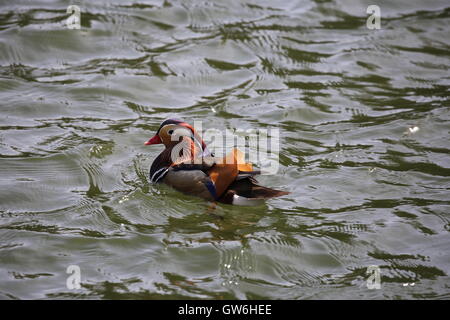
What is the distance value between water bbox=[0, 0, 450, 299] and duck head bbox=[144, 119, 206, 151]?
0.44 metres

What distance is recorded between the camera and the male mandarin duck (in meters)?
5.57

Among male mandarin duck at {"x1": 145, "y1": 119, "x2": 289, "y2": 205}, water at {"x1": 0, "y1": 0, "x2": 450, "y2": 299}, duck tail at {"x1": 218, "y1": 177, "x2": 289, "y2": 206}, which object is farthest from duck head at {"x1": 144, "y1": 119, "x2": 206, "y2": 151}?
duck tail at {"x1": 218, "y1": 177, "x2": 289, "y2": 206}

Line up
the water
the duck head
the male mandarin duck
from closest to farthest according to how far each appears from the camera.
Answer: the water → the male mandarin duck → the duck head

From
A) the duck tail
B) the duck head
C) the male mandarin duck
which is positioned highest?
the duck head

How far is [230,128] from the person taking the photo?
7.34 metres

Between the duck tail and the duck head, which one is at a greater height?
the duck head

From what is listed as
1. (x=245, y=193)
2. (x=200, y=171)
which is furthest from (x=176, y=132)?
(x=245, y=193)

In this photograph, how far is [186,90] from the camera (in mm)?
8242

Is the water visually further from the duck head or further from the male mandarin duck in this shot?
the duck head

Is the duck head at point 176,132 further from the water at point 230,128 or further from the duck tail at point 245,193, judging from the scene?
the duck tail at point 245,193

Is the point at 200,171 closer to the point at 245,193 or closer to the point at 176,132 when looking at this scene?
the point at 245,193

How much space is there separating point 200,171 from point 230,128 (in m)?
1.62

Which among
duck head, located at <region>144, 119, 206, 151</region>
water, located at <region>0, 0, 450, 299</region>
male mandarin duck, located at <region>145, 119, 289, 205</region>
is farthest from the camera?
duck head, located at <region>144, 119, 206, 151</region>

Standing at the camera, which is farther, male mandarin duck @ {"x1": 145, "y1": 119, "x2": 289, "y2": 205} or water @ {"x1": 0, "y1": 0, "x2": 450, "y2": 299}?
male mandarin duck @ {"x1": 145, "y1": 119, "x2": 289, "y2": 205}
